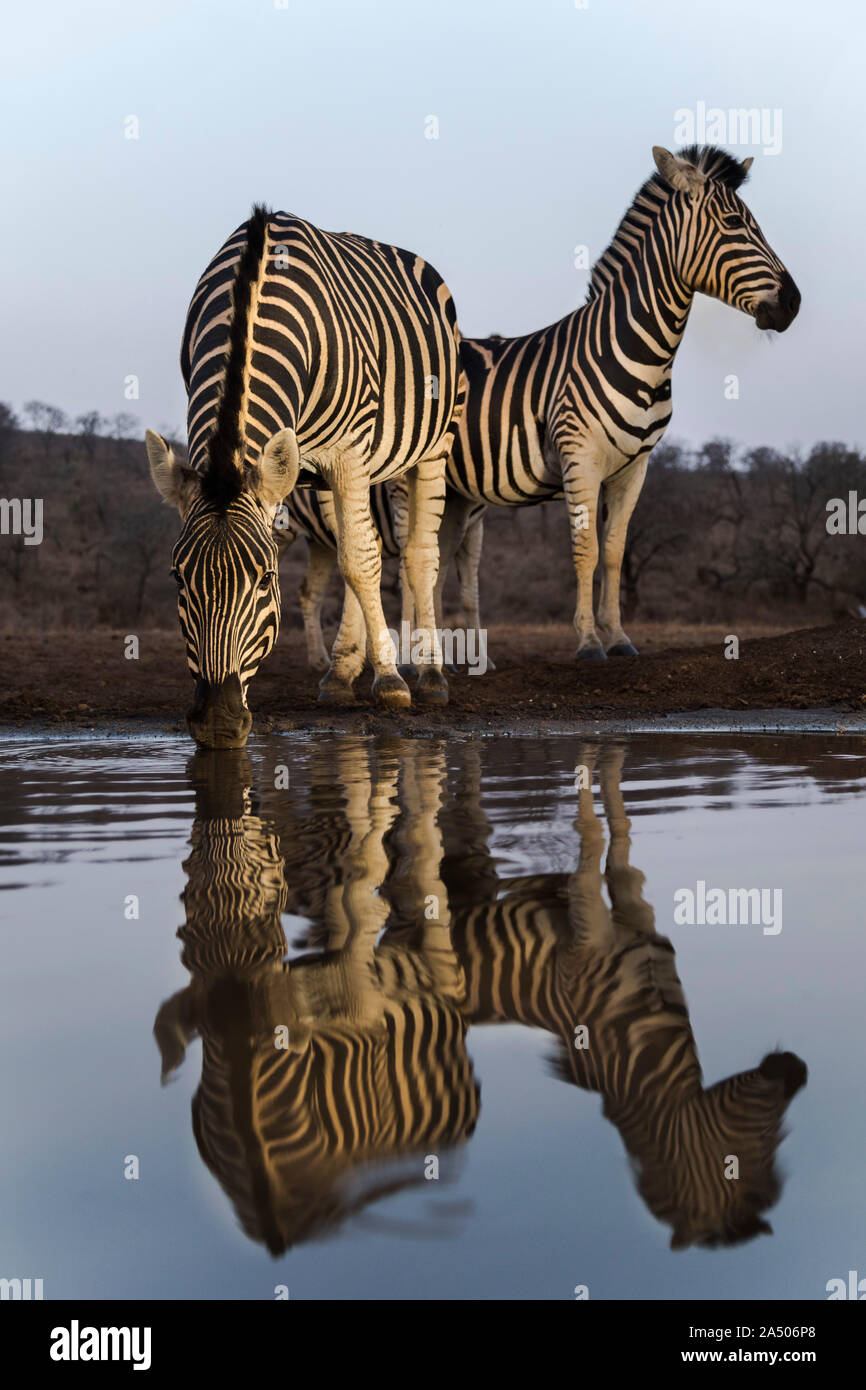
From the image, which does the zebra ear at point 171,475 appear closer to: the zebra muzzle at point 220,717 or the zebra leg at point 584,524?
the zebra muzzle at point 220,717

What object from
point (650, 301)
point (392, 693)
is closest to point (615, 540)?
point (650, 301)

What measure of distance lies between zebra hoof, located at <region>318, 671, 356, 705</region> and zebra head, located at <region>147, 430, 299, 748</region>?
2.39m

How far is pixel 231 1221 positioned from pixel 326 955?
107 centimetres

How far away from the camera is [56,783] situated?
212 inches

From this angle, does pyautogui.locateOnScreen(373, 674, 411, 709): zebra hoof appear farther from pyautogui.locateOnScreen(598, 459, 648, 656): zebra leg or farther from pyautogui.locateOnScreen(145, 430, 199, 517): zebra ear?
pyautogui.locateOnScreen(598, 459, 648, 656): zebra leg

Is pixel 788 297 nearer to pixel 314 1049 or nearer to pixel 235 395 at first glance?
pixel 235 395

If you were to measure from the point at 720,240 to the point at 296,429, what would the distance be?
4513mm

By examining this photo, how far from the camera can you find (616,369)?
1054 centimetres

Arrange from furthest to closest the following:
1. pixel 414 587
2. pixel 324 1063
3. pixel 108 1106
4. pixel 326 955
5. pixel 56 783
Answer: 1. pixel 414 587
2. pixel 56 783
3. pixel 326 955
4. pixel 324 1063
5. pixel 108 1106

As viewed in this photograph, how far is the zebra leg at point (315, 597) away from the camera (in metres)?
11.7

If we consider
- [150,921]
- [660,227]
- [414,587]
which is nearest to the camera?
[150,921]
